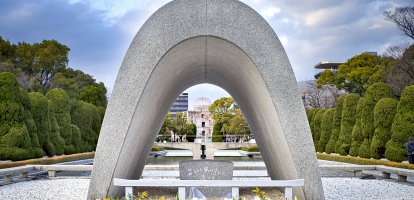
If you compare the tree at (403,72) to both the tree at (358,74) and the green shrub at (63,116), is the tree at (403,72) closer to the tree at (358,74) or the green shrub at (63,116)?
the tree at (358,74)

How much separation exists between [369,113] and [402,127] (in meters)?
3.18

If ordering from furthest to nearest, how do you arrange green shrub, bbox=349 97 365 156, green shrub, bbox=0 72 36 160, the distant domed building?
the distant domed building, green shrub, bbox=349 97 365 156, green shrub, bbox=0 72 36 160

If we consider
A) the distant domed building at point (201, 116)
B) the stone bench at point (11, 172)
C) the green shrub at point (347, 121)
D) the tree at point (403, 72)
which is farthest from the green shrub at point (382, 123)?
the distant domed building at point (201, 116)

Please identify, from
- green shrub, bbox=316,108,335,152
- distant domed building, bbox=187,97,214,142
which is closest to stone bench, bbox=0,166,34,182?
green shrub, bbox=316,108,335,152

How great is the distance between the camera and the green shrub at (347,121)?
20547 millimetres

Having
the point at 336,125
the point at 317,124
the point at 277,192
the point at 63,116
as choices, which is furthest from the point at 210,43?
the point at 317,124

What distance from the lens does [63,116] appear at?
2280cm

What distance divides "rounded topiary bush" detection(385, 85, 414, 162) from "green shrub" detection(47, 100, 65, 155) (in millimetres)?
15709

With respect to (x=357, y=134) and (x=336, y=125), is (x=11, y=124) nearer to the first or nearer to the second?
(x=357, y=134)

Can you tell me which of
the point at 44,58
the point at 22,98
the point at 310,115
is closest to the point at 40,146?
the point at 22,98

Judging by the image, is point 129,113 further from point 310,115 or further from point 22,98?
point 310,115

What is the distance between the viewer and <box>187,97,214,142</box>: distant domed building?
69500 mm

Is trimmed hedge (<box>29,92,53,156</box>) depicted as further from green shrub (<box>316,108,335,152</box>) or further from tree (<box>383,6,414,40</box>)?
tree (<box>383,6,414,40</box>)

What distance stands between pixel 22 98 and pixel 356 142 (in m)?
15.5
